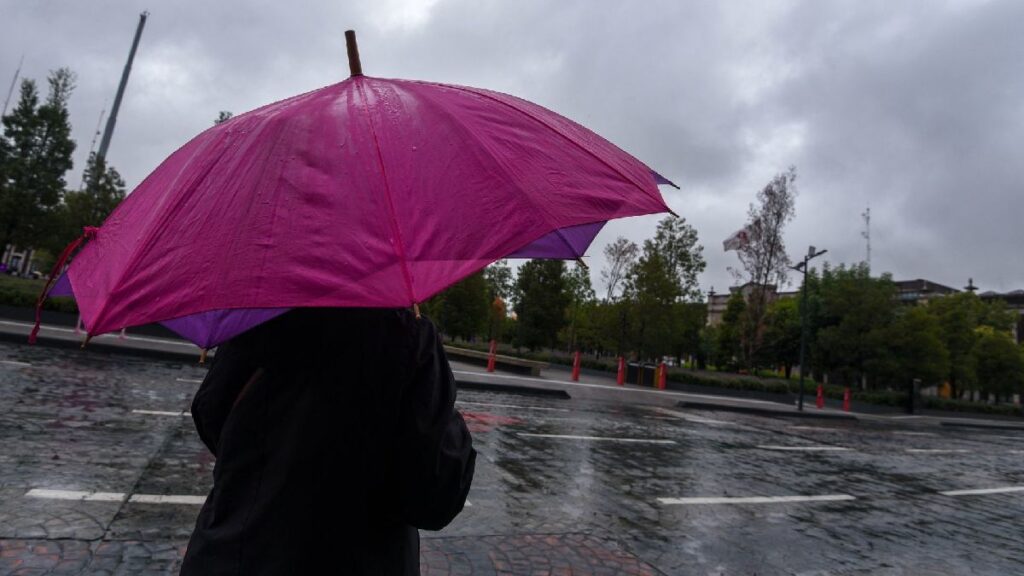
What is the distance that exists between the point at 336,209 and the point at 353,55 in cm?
70

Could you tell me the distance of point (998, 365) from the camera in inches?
1623

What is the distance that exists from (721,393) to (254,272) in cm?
2836

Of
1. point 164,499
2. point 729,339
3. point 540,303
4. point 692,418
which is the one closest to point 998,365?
point 729,339

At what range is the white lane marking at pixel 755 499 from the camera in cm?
609

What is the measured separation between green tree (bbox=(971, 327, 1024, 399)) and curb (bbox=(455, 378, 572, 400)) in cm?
3888

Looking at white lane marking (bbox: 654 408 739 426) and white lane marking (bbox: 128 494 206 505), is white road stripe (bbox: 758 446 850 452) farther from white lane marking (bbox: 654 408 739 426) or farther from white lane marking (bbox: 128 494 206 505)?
white lane marking (bbox: 128 494 206 505)

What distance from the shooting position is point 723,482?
723cm

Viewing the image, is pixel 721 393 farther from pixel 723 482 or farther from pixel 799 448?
pixel 723 482

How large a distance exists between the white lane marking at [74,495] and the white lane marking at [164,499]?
0.11 m

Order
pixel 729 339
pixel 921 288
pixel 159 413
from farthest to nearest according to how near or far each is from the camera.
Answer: pixel 921 288, pixel 729 339, pixel 159 413

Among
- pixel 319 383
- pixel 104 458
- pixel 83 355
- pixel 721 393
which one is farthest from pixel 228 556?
pixel 721 393

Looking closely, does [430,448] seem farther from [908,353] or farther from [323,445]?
[908,353]

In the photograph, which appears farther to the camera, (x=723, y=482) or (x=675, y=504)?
(x=723, y=482)

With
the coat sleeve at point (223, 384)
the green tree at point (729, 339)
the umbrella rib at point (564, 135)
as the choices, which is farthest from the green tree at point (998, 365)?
the coat sleeve at point (223, 384)
